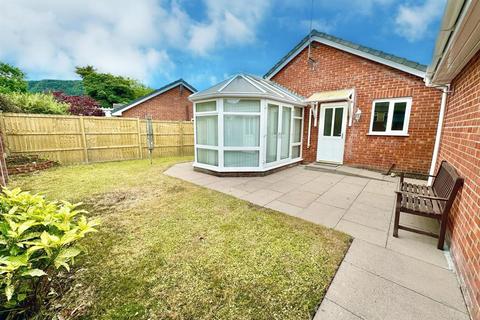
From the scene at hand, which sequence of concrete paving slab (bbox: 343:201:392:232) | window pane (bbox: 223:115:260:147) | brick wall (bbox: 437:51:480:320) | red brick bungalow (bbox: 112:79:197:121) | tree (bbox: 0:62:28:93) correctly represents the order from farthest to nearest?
1. tree (bbox: 0:62:28:93)
2. red brick bungalow (bbox: 112:79:197:121)
3. window pane (bbox: 223:115:260:147)
4. concrete paving slab (bbox: 343:201:392:232)
5. brick wall (bbox: 437:51:480:320)

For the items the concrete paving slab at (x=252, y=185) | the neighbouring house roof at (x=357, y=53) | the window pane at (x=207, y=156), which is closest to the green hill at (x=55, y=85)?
the window pane at (x=207, y=156)

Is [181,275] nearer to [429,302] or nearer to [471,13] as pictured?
[429,302]

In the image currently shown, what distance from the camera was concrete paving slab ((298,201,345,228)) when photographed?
3.40 m

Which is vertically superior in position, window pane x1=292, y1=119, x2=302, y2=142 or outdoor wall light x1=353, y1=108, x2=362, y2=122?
outdoor wall light x1=353, y1=108, x2=362, y2=122

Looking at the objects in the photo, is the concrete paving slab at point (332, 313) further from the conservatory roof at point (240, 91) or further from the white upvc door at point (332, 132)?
the white upvc door at point (332, 132)

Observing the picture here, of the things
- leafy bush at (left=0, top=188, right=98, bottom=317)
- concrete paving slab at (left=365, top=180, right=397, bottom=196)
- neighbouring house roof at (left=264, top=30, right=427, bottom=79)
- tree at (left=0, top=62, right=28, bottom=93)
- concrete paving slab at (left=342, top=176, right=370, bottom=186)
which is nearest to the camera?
leafy bush at (left=0, top=188, right=98, bottom=317)

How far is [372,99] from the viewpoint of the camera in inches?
262

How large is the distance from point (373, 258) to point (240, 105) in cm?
499

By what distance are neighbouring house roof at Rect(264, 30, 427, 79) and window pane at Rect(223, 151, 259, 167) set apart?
523cm

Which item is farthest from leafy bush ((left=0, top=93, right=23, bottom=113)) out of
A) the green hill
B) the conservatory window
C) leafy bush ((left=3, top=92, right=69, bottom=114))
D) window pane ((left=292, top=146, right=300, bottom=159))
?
the green hill

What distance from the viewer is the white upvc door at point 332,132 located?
729cm

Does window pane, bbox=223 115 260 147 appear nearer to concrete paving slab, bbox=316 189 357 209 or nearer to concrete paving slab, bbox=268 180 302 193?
concrete paving slab, bbox=268 180 302 193

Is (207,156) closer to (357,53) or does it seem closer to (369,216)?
(369,216)

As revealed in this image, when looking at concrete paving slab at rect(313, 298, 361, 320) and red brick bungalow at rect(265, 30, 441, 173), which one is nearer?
concrete paving slab at rect(313, 298, 361, 320)
